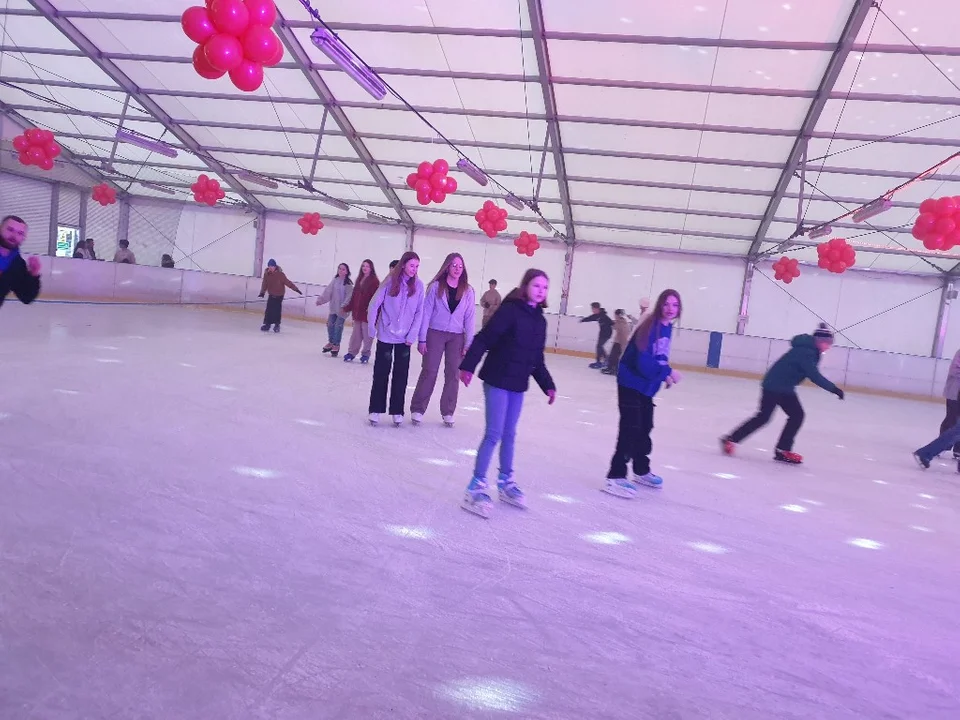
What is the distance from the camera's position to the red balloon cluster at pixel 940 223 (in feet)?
25.8

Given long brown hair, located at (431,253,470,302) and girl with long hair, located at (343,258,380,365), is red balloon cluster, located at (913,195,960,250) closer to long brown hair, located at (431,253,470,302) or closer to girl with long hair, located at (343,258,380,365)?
long brown hair, located at (431,253,470,302)

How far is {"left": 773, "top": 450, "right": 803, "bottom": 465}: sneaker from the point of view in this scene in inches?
215

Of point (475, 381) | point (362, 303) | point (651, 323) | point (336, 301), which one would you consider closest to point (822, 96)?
point (475, 381)

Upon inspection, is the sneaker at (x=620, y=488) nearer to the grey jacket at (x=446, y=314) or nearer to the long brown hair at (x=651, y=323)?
the long brown hair at (x=651, y=323)

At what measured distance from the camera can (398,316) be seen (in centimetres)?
479

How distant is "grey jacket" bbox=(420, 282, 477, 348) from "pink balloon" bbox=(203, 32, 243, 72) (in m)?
2.22

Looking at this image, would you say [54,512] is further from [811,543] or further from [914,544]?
[914,544]

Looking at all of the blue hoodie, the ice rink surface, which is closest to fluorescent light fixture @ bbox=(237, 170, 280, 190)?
the ice rink surface

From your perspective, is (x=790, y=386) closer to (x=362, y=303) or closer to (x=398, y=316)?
(x=398, y=316)

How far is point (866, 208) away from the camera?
10.5 m

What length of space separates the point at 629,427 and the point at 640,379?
0.28m

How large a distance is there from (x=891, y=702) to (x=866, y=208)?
10.2 meters

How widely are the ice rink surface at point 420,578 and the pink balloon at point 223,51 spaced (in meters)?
2.48

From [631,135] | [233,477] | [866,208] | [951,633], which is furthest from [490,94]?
[951,633]
